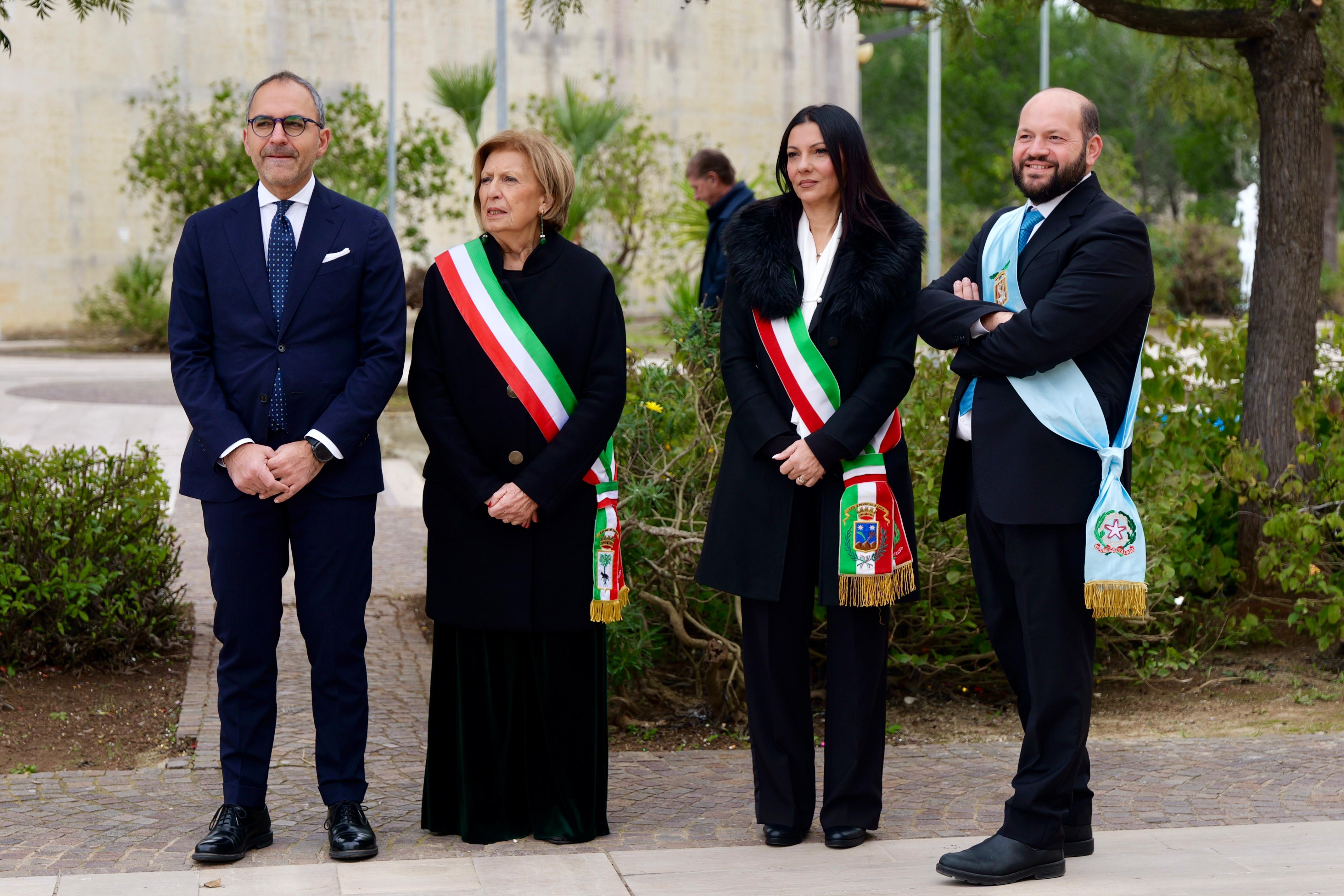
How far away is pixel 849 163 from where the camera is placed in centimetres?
397

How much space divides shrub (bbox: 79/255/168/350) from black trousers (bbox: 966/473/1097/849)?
74.5 ft

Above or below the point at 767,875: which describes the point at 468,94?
above

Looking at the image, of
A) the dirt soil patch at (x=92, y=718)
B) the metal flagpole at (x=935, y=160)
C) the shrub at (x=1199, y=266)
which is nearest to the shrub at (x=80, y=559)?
the dirt soil patch at (x=92, y=718)

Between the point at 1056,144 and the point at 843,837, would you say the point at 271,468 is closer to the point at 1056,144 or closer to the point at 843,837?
the point at 843,837

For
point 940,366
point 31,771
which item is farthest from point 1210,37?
point 31,771

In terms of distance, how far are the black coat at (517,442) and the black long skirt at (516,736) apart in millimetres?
107

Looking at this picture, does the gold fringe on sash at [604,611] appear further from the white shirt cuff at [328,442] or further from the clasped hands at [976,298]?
the clasped hands at [976,298]

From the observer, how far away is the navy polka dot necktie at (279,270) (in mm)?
3826

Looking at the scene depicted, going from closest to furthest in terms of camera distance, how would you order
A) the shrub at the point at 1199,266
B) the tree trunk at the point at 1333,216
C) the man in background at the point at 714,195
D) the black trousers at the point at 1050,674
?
the black trousers at the point at 1050,674, the man in background at the point at 714,195, the shrub at the point at 1199,266, the tree trunk at the point at 1333,216

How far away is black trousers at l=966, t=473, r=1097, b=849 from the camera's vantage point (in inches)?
144

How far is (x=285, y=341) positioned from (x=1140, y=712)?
3657mm

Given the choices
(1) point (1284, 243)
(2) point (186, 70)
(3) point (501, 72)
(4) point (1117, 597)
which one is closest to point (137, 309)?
(2) point (186, 70)

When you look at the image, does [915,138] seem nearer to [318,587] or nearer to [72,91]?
[72,91]

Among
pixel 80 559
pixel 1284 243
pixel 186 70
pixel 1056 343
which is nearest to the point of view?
pixel 1056 343
